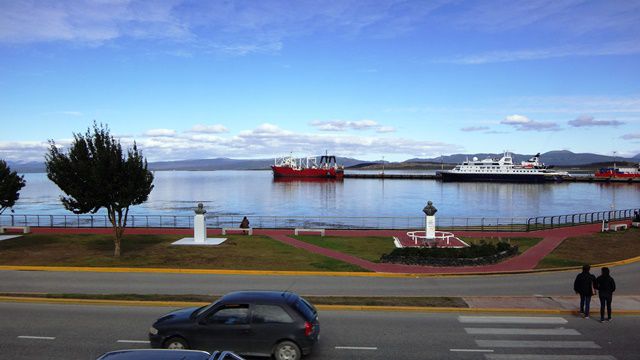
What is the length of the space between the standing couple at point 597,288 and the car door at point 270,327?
27.6ft

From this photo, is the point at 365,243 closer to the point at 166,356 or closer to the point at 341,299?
the point at 341,299

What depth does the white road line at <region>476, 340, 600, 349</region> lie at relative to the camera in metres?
A: 11.2

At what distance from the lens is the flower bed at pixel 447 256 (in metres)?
22.0

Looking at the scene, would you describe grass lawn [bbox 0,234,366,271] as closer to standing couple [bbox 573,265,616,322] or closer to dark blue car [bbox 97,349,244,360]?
standing couple [bbox 573,265,616,322]

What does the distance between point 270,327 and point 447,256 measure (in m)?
14.2

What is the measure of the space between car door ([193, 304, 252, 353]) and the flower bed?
524 inches

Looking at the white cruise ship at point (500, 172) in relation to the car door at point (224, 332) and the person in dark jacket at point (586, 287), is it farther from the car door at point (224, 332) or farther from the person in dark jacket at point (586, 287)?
the car door at point (224, 332)

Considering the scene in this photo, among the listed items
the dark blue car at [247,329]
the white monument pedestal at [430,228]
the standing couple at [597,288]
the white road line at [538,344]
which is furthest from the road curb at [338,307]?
the white monument pedestal at [430,228]

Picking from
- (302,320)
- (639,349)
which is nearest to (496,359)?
(639,349)

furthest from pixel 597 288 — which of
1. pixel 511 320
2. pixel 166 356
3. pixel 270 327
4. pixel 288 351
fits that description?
pixel 166 356

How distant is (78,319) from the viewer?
531 inches

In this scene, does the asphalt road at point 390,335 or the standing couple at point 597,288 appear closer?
the asphalt road at point 390,335

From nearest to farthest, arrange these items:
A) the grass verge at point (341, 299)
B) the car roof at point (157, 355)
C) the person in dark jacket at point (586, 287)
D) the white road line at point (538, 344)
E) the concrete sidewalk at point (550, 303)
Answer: the car roof at point (157, 355), the white road line at point (538, 344), the person in dark jacket at point (586, 287), the concrete sidewalk at point (550, 303), the grass verge at point (341, 299)

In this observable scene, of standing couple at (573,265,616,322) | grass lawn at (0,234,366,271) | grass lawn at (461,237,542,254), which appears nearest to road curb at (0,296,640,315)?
standing couple at (573,265,616,322)
